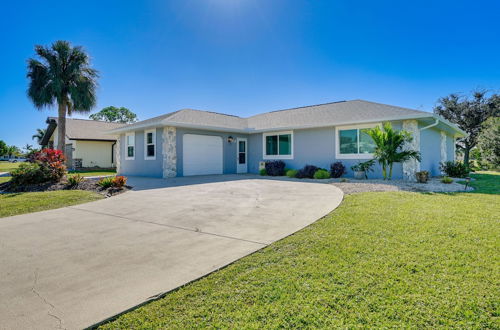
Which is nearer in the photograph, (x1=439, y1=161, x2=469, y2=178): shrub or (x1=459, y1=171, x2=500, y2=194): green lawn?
(x1=459, y1=171, x2=500, y2=194): green lawn

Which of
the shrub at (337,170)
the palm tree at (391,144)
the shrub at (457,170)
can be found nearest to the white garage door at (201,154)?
the shrub at (337,170)

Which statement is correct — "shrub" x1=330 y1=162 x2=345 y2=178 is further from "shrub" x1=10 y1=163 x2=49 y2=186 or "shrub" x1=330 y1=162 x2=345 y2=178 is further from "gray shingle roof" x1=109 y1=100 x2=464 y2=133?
"shrub" x1=10 y1=163 x2=49 y2=186

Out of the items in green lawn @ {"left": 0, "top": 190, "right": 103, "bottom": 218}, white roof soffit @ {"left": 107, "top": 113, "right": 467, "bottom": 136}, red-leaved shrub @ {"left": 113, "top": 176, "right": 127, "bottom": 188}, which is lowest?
green lawn @ {"left": 0, "top": 190, "right": 103, "bottom": 218}

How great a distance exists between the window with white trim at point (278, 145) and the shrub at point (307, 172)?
5.70ft

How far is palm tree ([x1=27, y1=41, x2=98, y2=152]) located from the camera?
1689 cm

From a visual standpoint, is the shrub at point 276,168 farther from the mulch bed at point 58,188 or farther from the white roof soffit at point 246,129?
the mulch bed at point 58,188

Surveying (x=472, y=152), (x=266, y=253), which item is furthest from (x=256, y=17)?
(x=472, y=152)

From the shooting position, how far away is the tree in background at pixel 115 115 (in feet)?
165

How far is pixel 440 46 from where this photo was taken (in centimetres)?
1279

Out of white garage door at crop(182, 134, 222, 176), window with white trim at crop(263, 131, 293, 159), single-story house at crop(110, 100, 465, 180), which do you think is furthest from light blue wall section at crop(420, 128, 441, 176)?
white garage door at crop(182, 134, 222, 176)

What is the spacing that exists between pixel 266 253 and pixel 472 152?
37.9 m

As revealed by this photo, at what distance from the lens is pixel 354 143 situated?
41.2 ft

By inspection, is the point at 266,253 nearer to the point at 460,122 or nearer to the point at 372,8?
the point at 372,8

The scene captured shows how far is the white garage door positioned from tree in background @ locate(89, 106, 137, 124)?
42.5 meters
